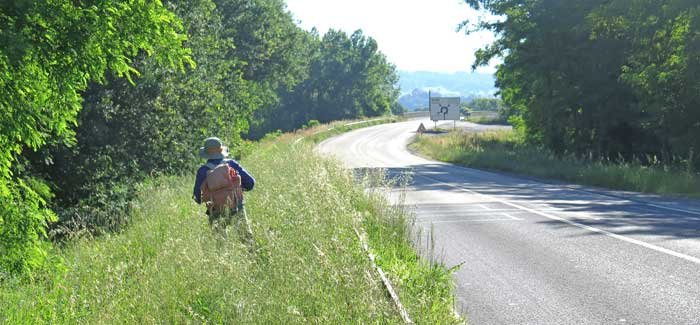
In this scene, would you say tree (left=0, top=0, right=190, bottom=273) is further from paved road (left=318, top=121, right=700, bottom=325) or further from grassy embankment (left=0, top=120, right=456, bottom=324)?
paved road (left=318, top=121, right=700, bottom=325)

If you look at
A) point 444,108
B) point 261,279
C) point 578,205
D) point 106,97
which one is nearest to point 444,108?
point 444,108

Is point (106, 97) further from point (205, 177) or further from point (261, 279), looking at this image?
point (261, 279)

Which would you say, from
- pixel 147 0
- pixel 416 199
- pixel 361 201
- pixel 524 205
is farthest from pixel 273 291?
pixel 416 199

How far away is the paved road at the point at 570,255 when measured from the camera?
26.0 feet

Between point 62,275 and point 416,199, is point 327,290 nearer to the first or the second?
point 62,275

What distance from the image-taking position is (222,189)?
9.32 meters

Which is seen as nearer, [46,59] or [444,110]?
[46,59]

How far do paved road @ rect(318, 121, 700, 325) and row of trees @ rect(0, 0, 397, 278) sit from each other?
5045 millimetres

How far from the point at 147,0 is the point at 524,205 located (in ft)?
36.0

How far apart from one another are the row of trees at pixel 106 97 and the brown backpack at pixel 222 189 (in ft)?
7.05

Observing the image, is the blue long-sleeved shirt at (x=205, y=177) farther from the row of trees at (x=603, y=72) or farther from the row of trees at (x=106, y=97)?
the row of trees at (x=603, y=72)

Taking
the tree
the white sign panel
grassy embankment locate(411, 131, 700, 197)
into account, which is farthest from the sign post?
the tree

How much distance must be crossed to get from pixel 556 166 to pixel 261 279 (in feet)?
87.4

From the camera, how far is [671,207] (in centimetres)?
1781
